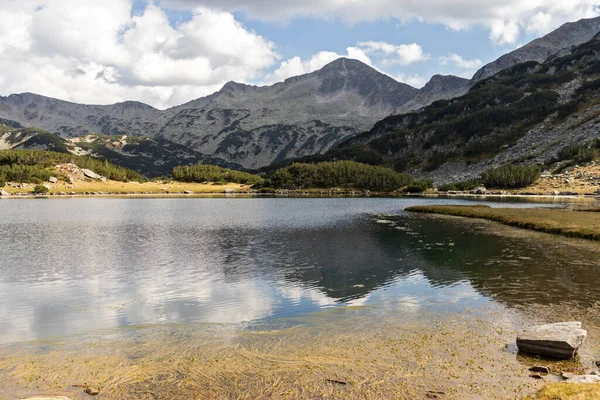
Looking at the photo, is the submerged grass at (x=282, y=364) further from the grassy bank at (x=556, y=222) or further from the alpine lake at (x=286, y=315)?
the grassy bank at (x=556, y=222)

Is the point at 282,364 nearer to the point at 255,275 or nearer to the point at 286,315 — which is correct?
the point at 286,315

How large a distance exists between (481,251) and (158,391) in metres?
46.3

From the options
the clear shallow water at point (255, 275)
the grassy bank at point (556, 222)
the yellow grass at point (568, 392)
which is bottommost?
the clear shallow water at point (255, 275)

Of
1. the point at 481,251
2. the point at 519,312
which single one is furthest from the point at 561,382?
the point at 481,251

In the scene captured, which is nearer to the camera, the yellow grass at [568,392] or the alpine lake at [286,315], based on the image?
the yellow grass at [568,392]

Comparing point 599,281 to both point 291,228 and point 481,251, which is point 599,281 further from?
point 291,228

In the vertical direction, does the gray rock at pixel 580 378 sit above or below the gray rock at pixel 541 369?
above

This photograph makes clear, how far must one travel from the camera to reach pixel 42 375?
62.4 ft

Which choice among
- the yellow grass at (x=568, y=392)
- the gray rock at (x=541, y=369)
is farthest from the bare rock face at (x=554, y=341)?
the yellow grass at (x=568, y=392)

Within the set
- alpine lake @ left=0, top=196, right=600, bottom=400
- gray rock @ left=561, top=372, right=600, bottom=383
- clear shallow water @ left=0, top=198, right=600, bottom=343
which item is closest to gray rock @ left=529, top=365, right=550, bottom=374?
alpine lake @ left=0, top=196, right=600, bottom=400

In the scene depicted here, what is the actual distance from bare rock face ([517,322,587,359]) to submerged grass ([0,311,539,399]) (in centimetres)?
108

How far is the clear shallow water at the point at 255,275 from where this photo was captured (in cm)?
3016

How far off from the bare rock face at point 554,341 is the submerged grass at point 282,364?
42.5 inches

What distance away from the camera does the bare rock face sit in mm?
20141
